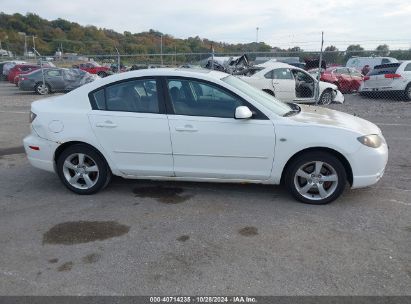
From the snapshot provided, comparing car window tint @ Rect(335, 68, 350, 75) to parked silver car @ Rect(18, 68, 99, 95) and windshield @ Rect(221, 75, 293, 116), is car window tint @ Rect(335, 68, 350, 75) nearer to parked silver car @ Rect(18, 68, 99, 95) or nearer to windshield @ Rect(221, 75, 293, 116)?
parked silver car @ Rect(18, 68, 99, 95)

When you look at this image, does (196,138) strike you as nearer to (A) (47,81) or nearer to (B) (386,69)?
(B) (386,69)

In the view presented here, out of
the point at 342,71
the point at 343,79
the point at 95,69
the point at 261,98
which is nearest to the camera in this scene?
the point at 261,98

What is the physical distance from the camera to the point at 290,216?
4.20m

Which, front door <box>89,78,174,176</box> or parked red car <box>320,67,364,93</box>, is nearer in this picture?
front door <box>89,78,174,176</box>

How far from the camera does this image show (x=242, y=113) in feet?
13.9

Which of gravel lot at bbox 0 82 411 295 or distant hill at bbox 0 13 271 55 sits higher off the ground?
distant hill at bbox 0 13 271 55

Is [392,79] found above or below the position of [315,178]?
above

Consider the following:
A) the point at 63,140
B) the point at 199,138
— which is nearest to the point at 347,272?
the point at 199,138

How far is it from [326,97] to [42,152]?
10615mm

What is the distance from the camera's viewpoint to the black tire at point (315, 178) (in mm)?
4336

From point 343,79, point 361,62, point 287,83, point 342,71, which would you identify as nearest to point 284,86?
point 287,83

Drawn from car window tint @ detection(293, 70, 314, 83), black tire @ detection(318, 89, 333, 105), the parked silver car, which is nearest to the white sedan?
car window tint @ detection(293, 70, 314, 83)

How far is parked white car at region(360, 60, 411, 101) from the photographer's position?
14.0m

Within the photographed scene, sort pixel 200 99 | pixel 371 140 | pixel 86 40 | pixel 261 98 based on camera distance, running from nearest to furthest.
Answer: pixel 371 140 < pixel 200 99 < pixel 261 98 < pixel 86 40
